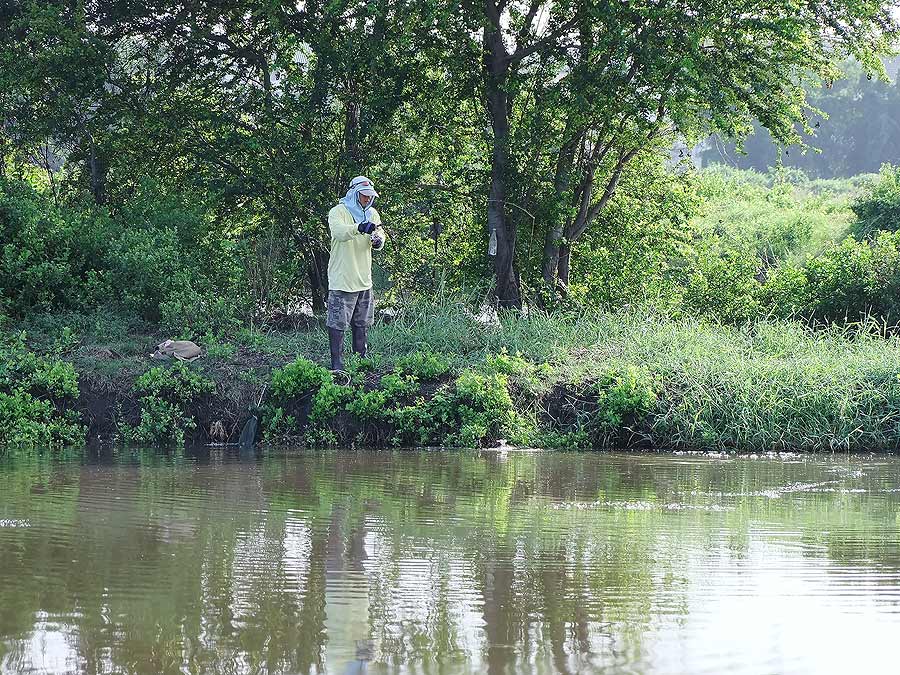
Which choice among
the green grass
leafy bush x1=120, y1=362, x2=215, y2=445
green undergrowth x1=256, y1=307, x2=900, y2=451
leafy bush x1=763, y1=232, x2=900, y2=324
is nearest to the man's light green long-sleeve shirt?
green undergrowth x1=256, y1=307, x2=900, y2=451

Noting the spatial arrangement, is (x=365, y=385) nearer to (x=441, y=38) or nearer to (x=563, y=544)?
(x=563, y=544)

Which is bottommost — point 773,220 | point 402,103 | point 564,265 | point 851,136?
point 564,265

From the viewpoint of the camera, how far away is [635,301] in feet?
56.9

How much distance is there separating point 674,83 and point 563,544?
9.28 m

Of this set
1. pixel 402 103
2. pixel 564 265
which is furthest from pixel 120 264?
pixel 564 265

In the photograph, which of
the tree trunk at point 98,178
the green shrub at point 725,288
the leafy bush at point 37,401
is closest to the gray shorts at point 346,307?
the leafy bush at point 37,401

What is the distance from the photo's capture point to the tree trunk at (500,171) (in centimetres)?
1598

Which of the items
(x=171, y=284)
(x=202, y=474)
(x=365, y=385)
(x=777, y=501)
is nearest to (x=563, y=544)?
(x=777, y=501)

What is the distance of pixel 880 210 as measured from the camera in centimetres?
2389

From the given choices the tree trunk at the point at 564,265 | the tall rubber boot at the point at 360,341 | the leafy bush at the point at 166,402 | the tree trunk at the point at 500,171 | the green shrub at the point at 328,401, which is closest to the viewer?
the green shrub at the point at 328,401

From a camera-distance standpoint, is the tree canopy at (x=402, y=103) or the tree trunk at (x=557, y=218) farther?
the tree trunk at (x=557, y=218)

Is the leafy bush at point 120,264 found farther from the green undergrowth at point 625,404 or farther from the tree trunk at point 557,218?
the tree trunk at point 557,218

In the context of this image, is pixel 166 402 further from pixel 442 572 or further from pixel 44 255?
pixel 442 572

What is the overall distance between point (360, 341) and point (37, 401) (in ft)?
11.2
